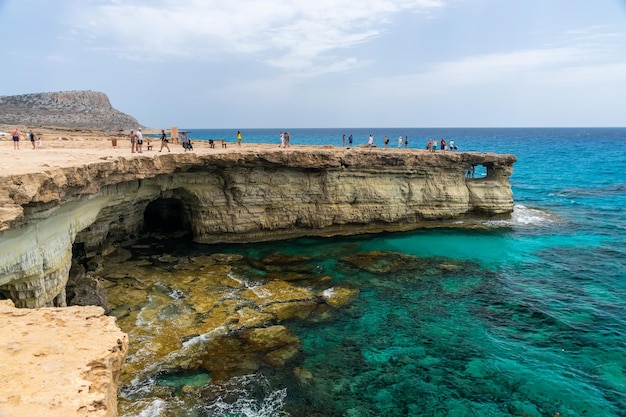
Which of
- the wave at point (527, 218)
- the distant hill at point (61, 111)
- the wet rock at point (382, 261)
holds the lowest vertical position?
the wet rock at point (382, 261)

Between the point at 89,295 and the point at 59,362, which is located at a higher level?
the point at 59,362

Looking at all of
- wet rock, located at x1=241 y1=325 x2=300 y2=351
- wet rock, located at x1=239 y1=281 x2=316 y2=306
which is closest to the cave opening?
wet rock, located at x1=239 y1=281 x2=316 y2=306

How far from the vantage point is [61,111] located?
88688mm

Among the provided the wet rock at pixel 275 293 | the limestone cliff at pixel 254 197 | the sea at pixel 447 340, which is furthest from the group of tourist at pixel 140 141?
the wet rock at pixel 275 293

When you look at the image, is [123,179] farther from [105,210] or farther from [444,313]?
[444,313]

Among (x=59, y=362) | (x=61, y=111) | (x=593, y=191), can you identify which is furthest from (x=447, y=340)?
(x=61, y=111)

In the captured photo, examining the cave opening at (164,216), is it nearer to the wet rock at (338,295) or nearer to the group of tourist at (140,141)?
the group of tourist at (140,141)

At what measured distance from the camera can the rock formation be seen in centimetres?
550

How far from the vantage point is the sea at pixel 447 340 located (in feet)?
38.4

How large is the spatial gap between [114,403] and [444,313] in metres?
13.8

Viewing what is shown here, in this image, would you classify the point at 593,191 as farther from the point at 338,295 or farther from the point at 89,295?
the point at 89,295

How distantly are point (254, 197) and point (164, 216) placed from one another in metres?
7.96

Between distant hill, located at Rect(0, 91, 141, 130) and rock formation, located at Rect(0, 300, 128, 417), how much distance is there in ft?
265

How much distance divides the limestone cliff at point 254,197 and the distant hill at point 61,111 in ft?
215
